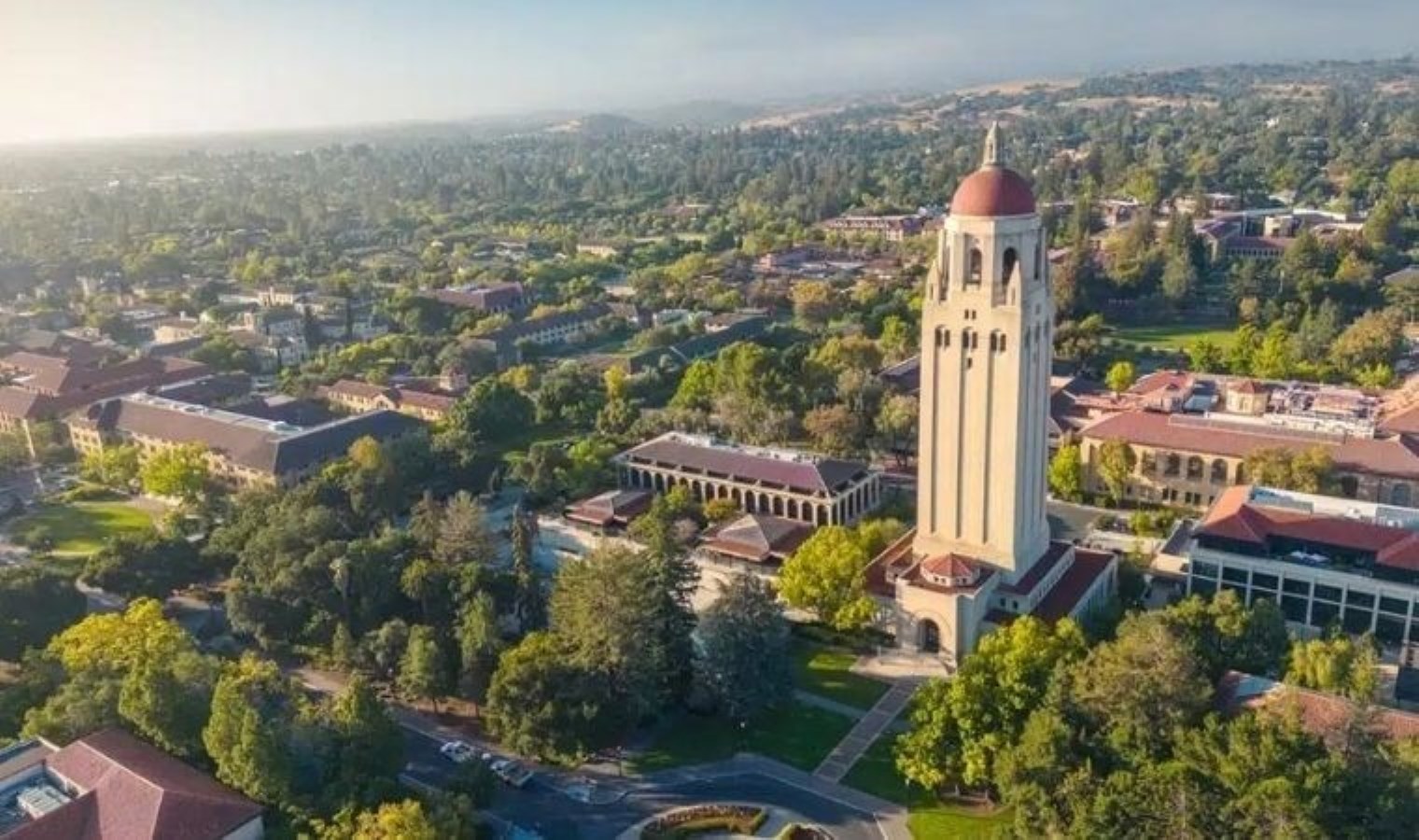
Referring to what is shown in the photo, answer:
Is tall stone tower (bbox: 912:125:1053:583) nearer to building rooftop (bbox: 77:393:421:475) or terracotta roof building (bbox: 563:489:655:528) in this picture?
terracotta roof building (bbox: 563:489:655:528)

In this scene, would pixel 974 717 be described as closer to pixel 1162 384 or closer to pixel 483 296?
pixel 1162 384

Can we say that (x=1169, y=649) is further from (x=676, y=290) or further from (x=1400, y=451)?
(x=676, y=290)

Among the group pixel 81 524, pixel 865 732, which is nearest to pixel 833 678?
pixel 865 732

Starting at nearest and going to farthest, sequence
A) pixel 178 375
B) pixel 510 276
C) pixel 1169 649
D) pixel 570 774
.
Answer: pixel 1169 649, pixel 570 774, pixel 178 375, pixel 510 276

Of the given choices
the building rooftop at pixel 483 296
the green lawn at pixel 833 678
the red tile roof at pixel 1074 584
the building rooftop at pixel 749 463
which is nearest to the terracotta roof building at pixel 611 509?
the building rooftop at pixel 749 463

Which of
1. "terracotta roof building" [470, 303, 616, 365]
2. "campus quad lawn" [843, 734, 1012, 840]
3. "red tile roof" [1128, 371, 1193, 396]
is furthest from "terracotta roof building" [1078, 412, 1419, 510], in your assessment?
"terracotta roof building" [470, 303, 616, 365]

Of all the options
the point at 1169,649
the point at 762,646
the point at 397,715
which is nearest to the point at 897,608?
the point at 762,646
